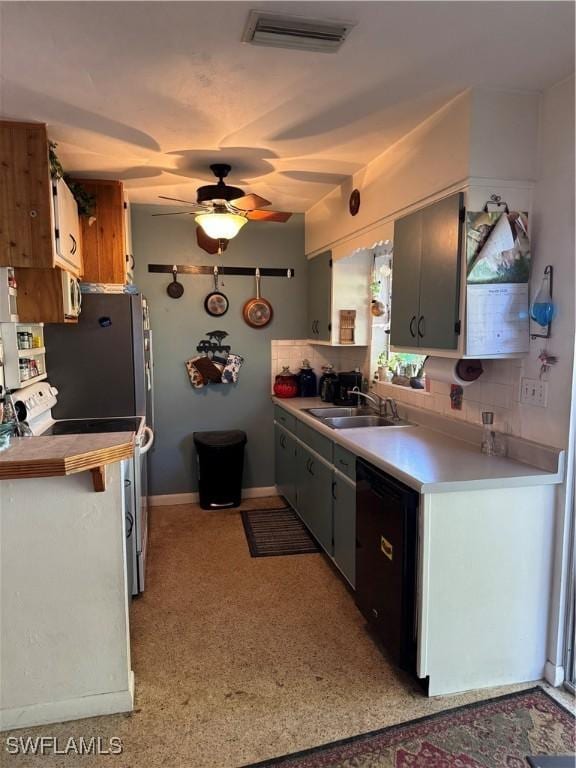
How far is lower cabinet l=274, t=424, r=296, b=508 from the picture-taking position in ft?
12.6

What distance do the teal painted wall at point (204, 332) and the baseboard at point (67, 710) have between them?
7.70 ft

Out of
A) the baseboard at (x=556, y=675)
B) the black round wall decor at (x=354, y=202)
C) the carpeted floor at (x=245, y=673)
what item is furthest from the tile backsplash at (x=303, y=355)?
the baseboard at (x=556, y=675)

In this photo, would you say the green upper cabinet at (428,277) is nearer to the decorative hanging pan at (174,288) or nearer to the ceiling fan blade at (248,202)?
the ceiling fan blade at (248,202)

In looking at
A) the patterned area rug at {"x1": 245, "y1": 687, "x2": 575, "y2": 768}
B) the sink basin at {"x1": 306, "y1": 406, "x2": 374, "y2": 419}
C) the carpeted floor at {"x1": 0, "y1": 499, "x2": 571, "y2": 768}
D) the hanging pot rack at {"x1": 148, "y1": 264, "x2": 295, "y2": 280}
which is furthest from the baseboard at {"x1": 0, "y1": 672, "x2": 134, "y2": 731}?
the hanging pot rack at {"x1": 148, "y1": 264, "x2": 295, "y2": 280}

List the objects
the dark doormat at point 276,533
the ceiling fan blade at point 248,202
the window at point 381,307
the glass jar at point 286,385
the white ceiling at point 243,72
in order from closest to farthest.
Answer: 1. the white ceiling at point 243,72
2. the ceiling fan blade at point 248,202
3. the dark doormat at point 276,533
4. the window at point 381,307
5. the glass jar at point 286,385

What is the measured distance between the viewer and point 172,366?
4.16 metres

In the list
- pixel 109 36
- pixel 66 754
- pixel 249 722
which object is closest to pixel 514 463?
pixel 249 722

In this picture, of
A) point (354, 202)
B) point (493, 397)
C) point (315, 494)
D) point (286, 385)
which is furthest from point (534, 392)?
point (286, 385)

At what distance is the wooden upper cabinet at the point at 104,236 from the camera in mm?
3287

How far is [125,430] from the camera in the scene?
2.77 m

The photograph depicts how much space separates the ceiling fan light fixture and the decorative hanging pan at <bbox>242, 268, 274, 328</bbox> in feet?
4.05

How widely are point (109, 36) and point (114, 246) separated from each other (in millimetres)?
1757

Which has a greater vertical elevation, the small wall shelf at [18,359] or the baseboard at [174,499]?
the small wall shelf at [18,359]

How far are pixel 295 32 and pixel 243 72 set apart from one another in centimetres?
34
